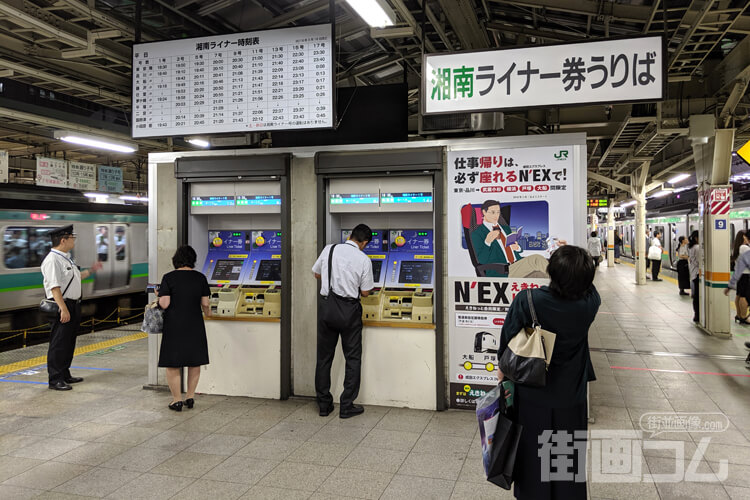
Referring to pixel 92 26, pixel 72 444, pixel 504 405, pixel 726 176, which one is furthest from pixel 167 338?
pixel 726 176

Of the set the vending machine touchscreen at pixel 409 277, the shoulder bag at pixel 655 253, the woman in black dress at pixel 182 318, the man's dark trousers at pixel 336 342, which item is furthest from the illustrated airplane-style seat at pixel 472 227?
the shoulder bag at pixel 655 253

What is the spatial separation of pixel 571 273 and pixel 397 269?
106 inches

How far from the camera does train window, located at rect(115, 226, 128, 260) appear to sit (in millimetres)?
10883

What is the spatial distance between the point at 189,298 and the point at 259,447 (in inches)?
56.8

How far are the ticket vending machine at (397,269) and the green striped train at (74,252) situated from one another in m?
5.73

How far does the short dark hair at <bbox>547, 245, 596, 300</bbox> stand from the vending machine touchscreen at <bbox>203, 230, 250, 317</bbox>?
11.3 feet

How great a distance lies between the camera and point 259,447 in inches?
148

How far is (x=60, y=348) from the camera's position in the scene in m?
5.22

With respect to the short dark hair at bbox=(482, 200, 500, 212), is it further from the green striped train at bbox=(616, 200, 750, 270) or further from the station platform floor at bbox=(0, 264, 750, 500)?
the green striped train at bbox=(616, 200, 750, 270)

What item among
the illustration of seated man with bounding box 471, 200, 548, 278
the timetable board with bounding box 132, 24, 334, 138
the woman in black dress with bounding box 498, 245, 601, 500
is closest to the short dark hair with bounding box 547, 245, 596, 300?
the woman in black dress with bounding box 498, 245, 601, 500

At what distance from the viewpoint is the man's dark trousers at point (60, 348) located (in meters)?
5.20

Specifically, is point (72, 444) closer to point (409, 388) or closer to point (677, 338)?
point (409, 388)

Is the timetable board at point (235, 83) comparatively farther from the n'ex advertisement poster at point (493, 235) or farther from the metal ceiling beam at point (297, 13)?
the n'ex advertisement poster at point (493, 235)

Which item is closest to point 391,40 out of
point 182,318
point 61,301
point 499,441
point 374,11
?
point 374,11
